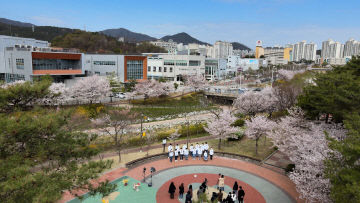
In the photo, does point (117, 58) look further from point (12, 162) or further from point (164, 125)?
point (12, 162)

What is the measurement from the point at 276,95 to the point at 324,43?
7513 inches

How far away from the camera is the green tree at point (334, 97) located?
41.2 feet


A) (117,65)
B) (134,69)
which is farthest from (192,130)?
(134,69)

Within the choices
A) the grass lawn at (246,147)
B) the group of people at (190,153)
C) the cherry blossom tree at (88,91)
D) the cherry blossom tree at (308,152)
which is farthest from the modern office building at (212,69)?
the group of people at (190,153)

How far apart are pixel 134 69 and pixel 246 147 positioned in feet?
129

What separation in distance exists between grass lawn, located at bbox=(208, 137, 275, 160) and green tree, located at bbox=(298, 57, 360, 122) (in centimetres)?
486

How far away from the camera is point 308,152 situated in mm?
12414

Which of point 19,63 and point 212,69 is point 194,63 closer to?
point 212,69

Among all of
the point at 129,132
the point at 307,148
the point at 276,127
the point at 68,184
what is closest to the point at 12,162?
the point at 68,184

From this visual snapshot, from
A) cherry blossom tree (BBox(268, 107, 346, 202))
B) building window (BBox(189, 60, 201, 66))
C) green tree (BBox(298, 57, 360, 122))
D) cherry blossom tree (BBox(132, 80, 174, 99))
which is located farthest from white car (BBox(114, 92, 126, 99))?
green tree (BBox(298, 57, 360, 122))

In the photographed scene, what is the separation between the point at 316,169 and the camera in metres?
10.6

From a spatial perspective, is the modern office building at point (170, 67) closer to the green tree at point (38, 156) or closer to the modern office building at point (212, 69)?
the modern office building at point (212, 69)

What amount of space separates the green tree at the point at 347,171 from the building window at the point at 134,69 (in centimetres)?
4899

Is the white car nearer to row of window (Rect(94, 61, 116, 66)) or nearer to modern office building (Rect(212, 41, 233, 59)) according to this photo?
row of window (Rect(94, 61, 116, 66))
